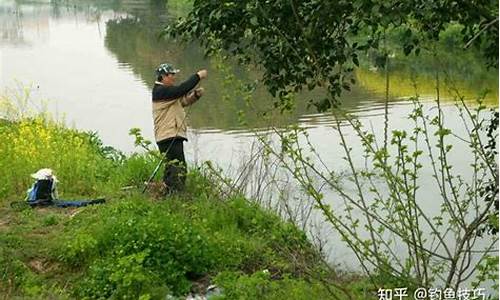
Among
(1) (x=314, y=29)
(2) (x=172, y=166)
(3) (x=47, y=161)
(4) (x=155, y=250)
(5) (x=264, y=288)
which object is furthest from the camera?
(3) (x=47, y=161)

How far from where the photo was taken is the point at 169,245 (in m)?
5.51

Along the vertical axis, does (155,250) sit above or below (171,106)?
below

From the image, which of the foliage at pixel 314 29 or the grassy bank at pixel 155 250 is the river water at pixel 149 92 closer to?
the foliage at pixel 314 29

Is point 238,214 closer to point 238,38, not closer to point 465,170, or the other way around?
point 238,38

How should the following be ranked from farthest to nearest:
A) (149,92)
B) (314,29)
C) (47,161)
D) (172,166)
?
(149,92), (47,161), (172,166), (314,29)

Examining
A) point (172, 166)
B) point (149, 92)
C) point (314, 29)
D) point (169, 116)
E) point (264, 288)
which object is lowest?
point (149, 92)

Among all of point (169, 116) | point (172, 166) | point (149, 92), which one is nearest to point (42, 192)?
point (172, 166)

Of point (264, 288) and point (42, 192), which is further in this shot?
point (42, 192)

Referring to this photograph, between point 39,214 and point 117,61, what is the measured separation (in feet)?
68.4

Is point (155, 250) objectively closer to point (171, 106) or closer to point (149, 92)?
point (171, 106)

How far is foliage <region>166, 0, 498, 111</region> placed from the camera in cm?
330

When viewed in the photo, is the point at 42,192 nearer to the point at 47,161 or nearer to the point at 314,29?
the point at 47,161

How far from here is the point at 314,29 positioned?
3561 mm

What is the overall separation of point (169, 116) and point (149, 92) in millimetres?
12888
